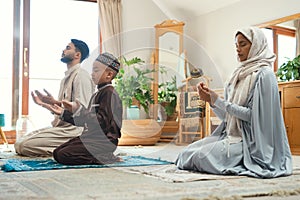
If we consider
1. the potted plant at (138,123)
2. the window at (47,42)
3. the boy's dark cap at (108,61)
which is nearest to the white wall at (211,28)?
the potted plant at (138,123)

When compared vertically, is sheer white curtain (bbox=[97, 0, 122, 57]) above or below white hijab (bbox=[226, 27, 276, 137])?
above

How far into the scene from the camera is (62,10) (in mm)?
6445

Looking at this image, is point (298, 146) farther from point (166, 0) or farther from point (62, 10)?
point (62, 10)

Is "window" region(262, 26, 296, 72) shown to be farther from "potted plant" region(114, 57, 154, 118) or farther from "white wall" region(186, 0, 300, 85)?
"potted plant" region(114, 57, 154, 118)

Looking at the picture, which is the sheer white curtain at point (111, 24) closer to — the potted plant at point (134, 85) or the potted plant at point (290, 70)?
the potted plant at point (134, 85)

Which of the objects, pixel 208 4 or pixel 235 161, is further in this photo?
pixel 208 4

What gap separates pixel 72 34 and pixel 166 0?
5.43 feet

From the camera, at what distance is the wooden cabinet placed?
4558mm

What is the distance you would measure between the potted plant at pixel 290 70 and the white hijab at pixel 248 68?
217 cm

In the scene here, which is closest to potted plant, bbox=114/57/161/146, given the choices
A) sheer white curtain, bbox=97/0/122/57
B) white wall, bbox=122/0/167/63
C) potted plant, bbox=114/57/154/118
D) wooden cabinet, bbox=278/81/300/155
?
potted plant, bbox=114/57/154/118

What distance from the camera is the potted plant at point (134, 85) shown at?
386 centimetres

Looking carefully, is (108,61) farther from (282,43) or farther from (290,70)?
(282,43)

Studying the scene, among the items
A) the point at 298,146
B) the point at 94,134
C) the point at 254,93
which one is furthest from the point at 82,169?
the point at 298,146

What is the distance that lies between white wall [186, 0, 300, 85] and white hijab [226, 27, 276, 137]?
2741 mm
